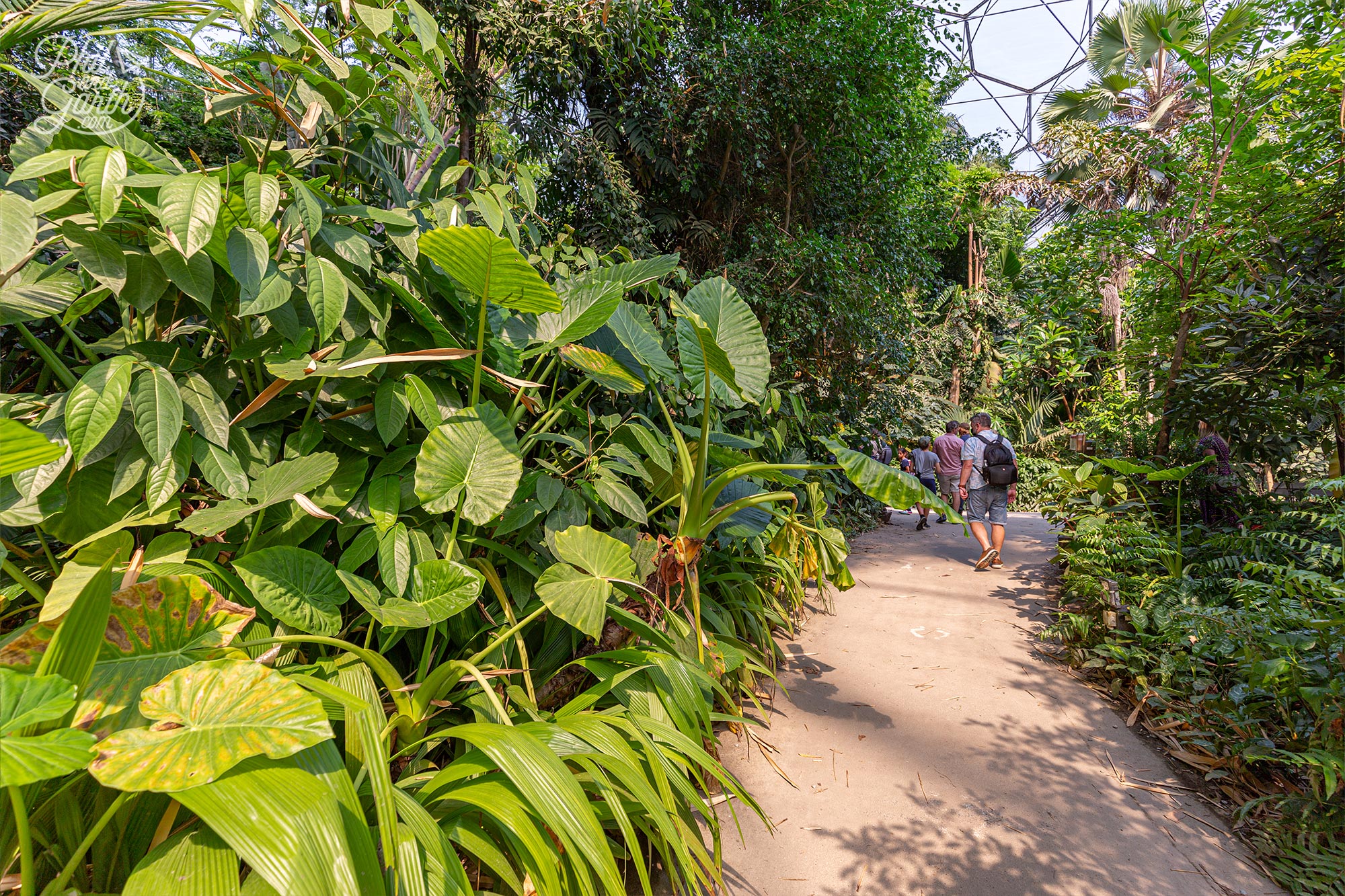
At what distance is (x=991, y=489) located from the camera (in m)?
4.98

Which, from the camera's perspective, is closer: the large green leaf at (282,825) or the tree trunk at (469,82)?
the large green leaf at (282,825)

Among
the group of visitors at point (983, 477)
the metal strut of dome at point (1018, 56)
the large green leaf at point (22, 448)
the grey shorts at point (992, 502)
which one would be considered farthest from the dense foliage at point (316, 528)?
the metal strut of dome at point (1018, 56)

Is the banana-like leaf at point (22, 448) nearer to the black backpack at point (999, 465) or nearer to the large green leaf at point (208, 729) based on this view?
the large green leaf at point (208, 729)

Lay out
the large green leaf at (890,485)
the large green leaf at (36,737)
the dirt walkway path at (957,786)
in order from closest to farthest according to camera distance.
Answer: the large green leaf at (36,737), the dirt walkway path at (957,786), the large green leaf at (890,485)

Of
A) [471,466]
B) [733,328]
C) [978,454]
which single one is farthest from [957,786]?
[978,454]

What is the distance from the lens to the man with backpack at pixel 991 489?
16.0ft

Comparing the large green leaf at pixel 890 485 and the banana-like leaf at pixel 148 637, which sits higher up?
the large green leaf at pixel 890 485

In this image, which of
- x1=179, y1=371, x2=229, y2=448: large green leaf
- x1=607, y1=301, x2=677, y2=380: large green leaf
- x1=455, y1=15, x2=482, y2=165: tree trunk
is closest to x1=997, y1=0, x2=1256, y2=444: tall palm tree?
x1=455, y1=15, x2=482, y2=165: tree trunk

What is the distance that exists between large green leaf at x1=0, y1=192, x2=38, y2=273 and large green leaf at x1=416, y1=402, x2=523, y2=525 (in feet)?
2.21

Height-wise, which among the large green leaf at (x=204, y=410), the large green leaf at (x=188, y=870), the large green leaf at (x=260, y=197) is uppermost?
the large green leaf at (x=260, y=197)

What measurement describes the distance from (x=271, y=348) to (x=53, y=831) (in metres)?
0.91

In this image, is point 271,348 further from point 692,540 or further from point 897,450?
point 897,450

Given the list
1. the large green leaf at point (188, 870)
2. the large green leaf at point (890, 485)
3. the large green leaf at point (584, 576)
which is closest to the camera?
the large green leaf at point (188, 870)

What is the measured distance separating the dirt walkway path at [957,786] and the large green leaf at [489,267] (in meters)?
→ 1.72
